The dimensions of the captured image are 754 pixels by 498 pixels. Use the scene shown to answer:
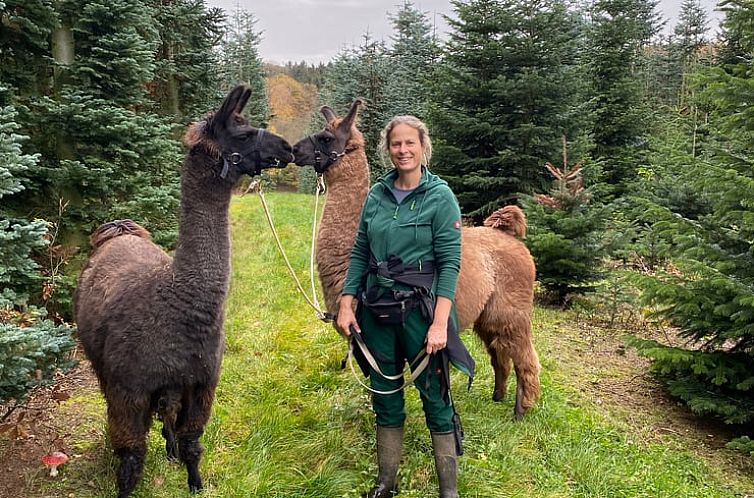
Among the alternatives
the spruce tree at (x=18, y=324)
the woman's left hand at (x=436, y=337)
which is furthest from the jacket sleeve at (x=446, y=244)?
the spruce tree at (x=18, y=324)

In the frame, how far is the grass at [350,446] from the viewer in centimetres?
340

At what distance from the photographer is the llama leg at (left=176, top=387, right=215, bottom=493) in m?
3.13

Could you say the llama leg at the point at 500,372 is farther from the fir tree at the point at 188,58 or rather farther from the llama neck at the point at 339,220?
the fir tree at the point at 188,58

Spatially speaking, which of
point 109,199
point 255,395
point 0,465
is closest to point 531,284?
point 255,395

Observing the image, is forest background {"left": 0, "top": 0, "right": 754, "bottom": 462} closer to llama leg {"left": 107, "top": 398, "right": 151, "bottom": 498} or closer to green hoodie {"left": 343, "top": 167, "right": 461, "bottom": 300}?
llama leg {"left": 107, "top": 398, "right": 151, "bottom": 498}

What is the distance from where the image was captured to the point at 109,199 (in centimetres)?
606

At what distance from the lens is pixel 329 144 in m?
3.85

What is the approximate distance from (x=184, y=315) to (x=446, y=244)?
147cm

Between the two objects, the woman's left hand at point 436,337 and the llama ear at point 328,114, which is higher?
the llama ear at point 328,114

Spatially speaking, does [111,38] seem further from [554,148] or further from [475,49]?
[554,148]

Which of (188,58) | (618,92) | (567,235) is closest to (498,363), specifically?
(567,235)

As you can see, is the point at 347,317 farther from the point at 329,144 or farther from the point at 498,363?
the point at 498,363

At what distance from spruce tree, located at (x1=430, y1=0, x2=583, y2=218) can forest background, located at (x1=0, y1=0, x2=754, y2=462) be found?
0.13 ft

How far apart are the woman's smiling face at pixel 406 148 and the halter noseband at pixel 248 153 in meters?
0.80
